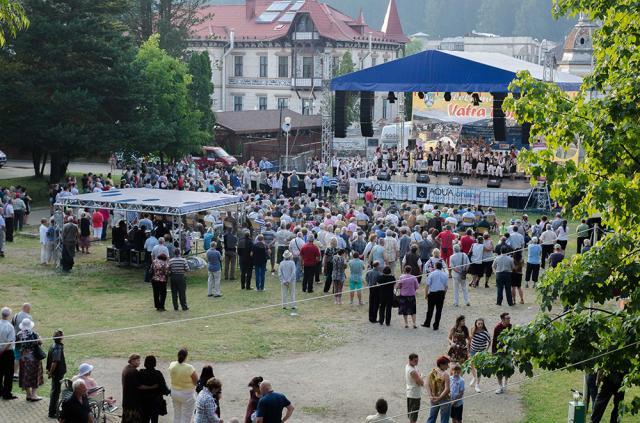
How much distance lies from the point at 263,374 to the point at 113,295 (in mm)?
6772

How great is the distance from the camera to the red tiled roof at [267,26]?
2945 inches

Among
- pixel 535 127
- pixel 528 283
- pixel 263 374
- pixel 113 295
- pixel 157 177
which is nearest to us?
pixel 535 127

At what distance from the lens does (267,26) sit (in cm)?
7662

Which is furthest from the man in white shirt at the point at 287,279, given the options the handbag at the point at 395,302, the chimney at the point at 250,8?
the chimney at the point at 250,8

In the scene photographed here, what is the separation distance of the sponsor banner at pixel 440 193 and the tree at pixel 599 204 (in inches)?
1068

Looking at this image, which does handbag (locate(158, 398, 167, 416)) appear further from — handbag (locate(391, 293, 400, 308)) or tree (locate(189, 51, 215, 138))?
tree (locate(189, 51, 215, 138))

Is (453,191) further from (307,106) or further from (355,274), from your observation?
(307,106)

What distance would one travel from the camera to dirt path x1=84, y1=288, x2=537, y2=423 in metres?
15.0

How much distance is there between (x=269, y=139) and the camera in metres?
56.9

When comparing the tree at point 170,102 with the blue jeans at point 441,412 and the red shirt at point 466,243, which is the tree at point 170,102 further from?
the blue jeans at point 441,412

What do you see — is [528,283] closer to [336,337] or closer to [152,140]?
[336,337]

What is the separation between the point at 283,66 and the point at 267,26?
3964mm

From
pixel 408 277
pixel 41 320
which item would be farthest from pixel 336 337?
pixel 41 320

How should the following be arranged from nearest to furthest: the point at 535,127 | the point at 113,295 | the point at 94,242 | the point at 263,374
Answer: the point at 535,127, the point at 263,374, the point at 113,295, the point at 94,242
